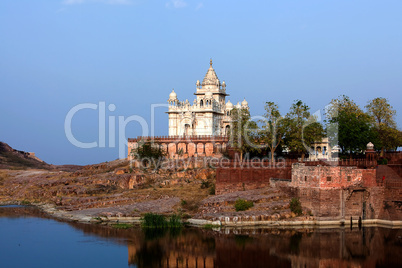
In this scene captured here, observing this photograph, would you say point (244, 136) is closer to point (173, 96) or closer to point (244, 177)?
point (244, 177)

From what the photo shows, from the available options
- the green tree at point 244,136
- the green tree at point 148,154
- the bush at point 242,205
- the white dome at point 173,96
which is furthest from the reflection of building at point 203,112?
the bush at point 242,205

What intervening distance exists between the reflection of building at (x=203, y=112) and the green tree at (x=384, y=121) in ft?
73.7

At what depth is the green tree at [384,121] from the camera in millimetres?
76250

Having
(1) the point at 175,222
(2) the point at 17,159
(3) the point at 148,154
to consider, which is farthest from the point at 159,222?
(2) the point at 17,159

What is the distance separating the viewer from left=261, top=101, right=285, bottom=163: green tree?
71.5 meters

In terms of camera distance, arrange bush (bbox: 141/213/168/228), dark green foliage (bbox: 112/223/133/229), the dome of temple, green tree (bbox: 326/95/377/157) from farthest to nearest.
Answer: the dome of temple
green tree (bbox: 326/95/377/157)
bush (bbox: 141/213/168/228)
dark green foliage (bbox: 112/223/133/229)

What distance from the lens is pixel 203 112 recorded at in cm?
9388

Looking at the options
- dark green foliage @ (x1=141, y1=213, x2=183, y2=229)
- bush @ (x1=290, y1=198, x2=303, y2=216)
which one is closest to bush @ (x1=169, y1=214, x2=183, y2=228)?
dark green foliage @ (x1=141, y1=213, x2=183, y2=229)

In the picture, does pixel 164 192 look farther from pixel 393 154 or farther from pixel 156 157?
pixel 393 154

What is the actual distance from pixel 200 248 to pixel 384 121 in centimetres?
4000

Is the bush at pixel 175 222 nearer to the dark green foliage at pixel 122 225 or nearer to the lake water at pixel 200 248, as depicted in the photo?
the lake water at pixel 200 248

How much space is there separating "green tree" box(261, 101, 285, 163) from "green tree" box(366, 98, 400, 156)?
12.7 metres

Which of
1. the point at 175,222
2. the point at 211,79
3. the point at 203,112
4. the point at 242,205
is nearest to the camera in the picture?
the point at 175,222

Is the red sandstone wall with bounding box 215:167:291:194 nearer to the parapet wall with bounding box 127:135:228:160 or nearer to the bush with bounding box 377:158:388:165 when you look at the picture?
the bush with bounding box 377:158:388:165
